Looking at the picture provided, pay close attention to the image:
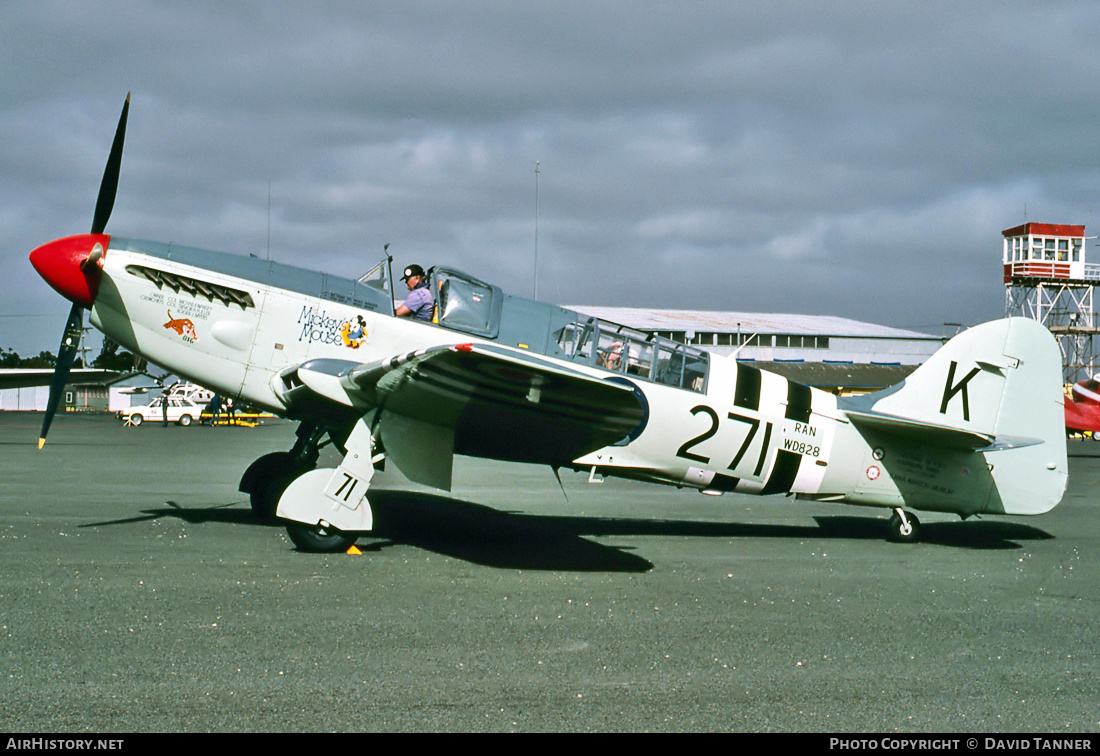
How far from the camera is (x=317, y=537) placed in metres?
7.64

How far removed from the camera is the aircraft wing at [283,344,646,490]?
21.2 ft

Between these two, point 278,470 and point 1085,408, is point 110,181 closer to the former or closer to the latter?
point 278,470

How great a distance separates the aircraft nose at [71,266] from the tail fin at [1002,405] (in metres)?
7.88

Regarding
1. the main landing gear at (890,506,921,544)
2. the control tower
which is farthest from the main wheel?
the control tower

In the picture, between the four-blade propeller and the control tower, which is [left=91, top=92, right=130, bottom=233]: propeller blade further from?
the control tower

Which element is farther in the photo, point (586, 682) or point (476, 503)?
point (476, 503)

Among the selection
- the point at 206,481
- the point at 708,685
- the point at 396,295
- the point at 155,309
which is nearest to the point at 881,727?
the point at 708,685

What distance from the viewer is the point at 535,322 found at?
8773 millimetres

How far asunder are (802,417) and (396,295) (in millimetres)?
4469

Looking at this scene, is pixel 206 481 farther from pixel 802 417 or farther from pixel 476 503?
pixel 802 417

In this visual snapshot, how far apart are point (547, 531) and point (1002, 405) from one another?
523 centimetres
